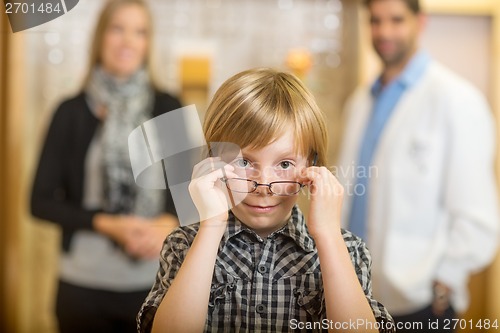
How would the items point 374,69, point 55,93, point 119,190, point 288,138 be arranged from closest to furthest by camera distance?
point 288,138
point 119,190
point 374,69
point 55,93

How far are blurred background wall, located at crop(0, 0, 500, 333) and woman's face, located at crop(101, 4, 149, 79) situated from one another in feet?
0.42

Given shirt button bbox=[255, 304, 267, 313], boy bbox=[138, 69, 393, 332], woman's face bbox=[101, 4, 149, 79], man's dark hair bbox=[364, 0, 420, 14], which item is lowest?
shirt button bbox=[255, 304, 267, 313]

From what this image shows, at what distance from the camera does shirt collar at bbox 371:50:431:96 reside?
2.46 ft

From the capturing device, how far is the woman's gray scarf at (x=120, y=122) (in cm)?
71

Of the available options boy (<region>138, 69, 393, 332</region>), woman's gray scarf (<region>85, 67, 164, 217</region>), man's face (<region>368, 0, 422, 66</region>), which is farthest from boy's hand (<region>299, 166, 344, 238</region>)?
man's face (<region>368, 0, 422, 66</region>)

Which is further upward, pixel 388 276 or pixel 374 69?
pixel 374 69

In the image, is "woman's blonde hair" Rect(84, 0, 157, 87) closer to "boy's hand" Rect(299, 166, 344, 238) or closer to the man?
the man

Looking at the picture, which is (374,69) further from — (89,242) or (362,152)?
(89,242)

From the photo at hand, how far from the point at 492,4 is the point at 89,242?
30.6 inches

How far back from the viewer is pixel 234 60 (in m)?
0.83

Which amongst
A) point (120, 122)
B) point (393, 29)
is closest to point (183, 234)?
point (120, 122)

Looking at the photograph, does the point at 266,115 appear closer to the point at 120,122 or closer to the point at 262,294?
the point at 262,294

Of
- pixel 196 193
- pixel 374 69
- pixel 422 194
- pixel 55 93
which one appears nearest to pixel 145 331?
pixel 196 193

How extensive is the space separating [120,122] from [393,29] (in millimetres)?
475
